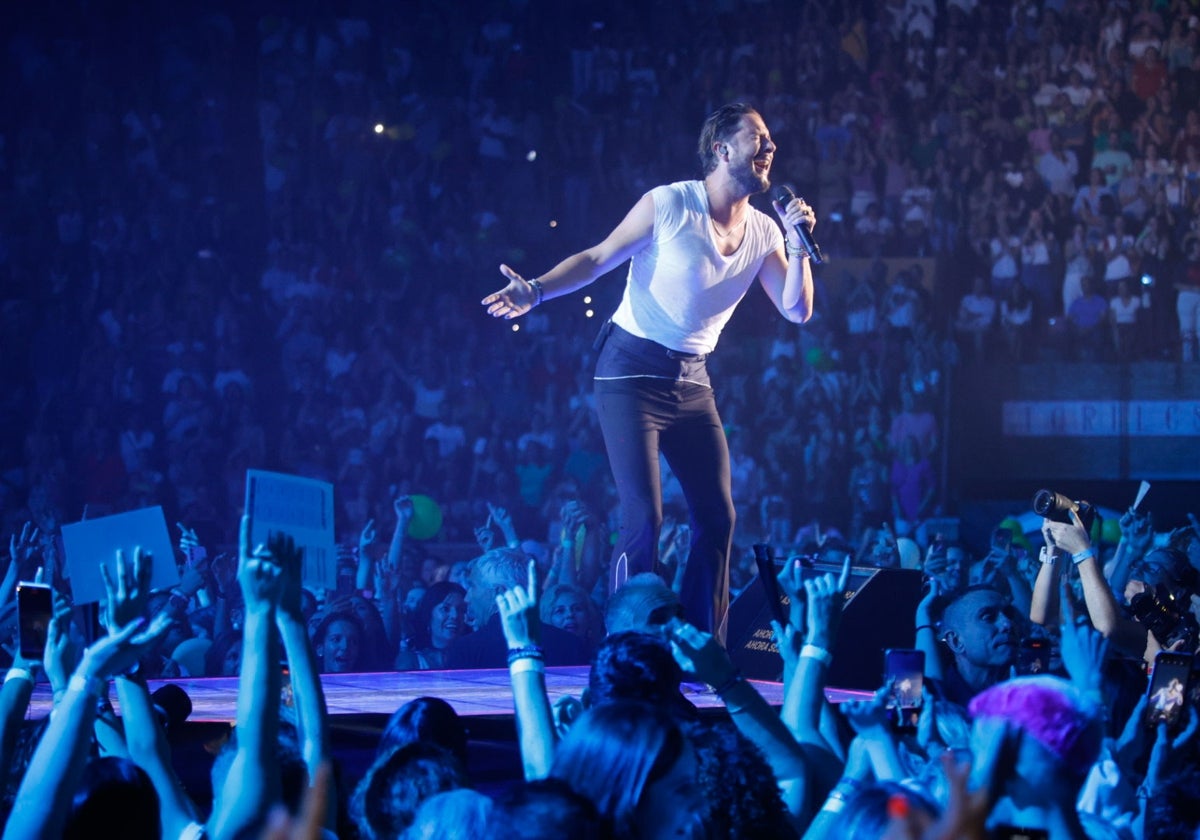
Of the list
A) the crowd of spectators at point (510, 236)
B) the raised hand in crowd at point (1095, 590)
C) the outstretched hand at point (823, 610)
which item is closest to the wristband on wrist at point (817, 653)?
the outstretched hand at point (823, 610)

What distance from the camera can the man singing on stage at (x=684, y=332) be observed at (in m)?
4.12

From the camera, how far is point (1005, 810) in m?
1.77

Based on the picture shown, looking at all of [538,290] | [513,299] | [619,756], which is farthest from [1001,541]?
[619,756]

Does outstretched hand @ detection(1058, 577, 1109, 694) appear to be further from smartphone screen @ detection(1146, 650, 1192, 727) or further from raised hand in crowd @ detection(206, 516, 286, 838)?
raised hand in crowd @ detection(206, 516, 286, 838)

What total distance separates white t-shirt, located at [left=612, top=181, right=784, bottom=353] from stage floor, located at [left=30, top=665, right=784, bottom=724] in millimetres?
1129

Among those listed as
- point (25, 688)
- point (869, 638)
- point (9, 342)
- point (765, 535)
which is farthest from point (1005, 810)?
point (9, 342)

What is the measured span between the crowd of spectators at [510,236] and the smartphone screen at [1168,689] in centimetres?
524

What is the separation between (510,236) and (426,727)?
8.91m

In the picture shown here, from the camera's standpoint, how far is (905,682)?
2.40 meters

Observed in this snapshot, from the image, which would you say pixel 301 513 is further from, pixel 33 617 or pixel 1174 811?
pixel 1174 811

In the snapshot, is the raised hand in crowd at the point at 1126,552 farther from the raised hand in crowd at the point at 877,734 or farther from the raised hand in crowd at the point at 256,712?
the raised hand in crowd at the point at 256,712

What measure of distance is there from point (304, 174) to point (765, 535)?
464 centimetres

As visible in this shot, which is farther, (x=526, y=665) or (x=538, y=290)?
(x=538, y=290)

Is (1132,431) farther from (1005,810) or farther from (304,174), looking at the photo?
(1005,810)
